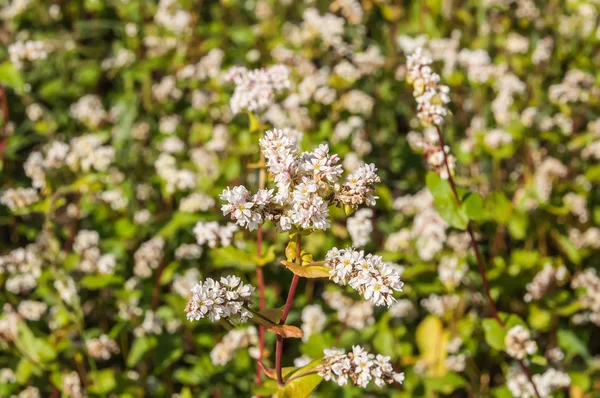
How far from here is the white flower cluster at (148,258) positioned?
3.98 m

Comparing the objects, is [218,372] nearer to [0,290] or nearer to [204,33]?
[0,290]

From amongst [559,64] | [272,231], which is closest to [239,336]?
[272,231]

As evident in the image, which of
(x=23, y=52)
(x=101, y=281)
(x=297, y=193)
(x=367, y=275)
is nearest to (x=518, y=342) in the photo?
(x=367, y=275)

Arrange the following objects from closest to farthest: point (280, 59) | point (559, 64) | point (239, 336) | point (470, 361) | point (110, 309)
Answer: point (239, 336) → point (470, 361) → point (110, 309) → point (280, 59) → point (559, 64)

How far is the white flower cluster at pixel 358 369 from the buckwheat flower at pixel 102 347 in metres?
1.85

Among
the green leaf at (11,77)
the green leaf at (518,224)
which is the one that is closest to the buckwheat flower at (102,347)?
the green leaf at (11,77)

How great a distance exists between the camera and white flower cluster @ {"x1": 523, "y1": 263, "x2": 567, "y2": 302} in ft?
12.7

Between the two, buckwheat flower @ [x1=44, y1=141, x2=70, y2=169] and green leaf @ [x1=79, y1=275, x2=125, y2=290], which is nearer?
green leaf @ [x1=79, y1=275, x2=125, y2=290]

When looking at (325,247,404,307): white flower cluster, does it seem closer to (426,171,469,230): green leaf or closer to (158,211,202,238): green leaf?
(426,171,469,230): green leaf

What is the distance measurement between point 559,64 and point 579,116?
800 millimetres

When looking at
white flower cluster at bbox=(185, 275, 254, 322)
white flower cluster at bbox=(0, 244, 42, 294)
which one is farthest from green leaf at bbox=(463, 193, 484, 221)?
white flower cluster at bbox=(0, 244, 42, 294)

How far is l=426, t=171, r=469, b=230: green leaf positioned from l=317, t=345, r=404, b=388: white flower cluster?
95 cm

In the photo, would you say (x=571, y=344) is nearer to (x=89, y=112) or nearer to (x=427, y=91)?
(x=427, y=91)

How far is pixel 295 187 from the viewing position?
2.06 meters
